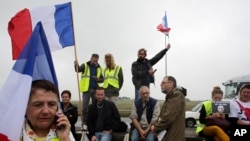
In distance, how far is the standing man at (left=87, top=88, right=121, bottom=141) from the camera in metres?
8.14

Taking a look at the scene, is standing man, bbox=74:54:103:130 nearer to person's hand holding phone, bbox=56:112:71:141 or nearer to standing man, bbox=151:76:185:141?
standing man, bbox=151:76:185:141

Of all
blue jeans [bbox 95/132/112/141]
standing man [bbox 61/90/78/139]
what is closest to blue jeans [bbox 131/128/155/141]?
blue jeans [bbox 95/132/112/141]

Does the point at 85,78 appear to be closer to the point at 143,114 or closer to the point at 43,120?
the point at 143,114

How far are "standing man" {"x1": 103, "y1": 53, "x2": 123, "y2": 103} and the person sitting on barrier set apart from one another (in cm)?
293

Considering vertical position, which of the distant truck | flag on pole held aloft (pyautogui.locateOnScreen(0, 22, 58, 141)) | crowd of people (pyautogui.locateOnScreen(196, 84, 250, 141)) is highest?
flag on pole held aloft (pyautogui.locateOnScreen(0, 22, 58, 141))

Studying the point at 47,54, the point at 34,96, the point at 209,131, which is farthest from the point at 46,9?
the point at 209,131

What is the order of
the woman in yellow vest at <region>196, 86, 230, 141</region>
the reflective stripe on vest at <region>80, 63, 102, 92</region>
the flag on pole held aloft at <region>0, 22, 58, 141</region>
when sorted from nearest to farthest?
1. the flag on pole held aloft at <region>0, 22, 58, 141</region>
2. the woman in yellow vest at <region>196, 86, 230, 141</region>
3. the reflective stripe on vest at <region>80, 63, 102, 92</region>

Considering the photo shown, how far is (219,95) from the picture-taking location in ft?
26.9

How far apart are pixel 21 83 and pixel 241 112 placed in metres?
5.93

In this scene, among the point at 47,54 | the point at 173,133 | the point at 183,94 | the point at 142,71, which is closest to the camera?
the point at 47,54

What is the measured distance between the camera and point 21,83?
2.66m

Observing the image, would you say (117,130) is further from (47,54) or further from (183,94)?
(47,54)

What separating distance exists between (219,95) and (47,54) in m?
5.94

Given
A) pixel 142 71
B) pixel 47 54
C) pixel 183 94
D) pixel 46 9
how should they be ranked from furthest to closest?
1. pixel 142 71
2. pixel 183 94
3. pixel 46 9
4. pixel 47 54
